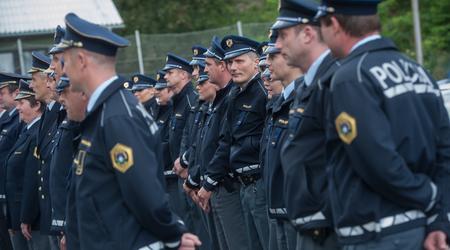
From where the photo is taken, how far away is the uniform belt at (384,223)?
16.1ft

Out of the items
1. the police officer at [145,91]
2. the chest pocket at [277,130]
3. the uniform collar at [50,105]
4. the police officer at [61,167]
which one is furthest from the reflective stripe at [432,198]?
the police officer at [145,91]

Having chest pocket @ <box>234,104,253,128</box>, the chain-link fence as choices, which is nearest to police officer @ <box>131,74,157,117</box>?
chest pocket @ <box>234,104,253,128</box>

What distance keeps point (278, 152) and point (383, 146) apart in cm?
216

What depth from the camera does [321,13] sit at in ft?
17.0

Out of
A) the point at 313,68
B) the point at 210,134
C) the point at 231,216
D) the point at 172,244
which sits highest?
the point at 313,68

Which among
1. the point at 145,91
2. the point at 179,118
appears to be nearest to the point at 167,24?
the point at 145,91

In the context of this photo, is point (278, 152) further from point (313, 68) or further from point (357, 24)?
point (357, 24)

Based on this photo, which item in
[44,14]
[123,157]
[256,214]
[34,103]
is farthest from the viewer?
[44,14]

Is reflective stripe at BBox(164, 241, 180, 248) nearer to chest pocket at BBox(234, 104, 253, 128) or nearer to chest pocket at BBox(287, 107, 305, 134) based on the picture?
chest pocket at BBox(287, 107, 305, 134)

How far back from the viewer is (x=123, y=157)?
17.1ft

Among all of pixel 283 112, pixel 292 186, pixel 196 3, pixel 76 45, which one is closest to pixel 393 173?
pixel 292 186

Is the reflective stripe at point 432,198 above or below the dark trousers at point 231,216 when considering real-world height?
above

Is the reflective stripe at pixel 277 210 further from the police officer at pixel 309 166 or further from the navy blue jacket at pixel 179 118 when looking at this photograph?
the navy blue jacket at pixel 179 118

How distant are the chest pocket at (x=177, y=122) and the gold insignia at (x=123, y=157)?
689cm
